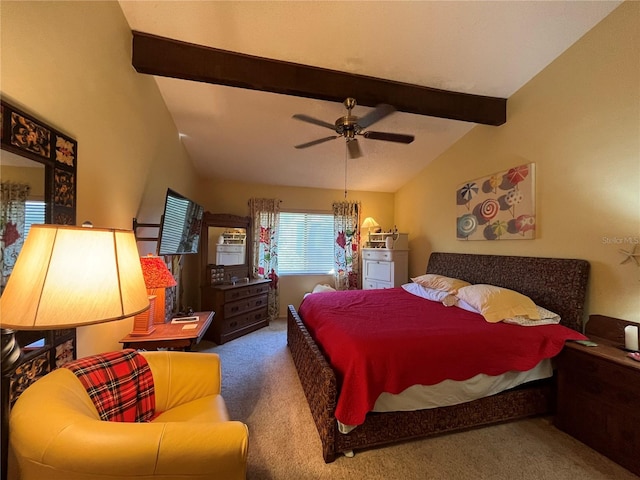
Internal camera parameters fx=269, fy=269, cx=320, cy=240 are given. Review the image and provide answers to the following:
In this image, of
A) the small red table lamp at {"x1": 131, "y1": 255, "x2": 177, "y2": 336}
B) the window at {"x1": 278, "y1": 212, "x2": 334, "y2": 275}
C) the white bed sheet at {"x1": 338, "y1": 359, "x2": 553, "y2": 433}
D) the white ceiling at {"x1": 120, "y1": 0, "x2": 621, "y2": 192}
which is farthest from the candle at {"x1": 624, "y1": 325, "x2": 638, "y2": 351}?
the window at {"x1": 278, "y1": 212, "x2": 334, "y2": 275}

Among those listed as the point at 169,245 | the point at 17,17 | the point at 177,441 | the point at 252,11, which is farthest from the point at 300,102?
the point at 177,441

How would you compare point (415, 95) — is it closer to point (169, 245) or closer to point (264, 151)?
point (264, 151)

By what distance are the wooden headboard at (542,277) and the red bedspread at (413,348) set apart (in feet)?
0.99

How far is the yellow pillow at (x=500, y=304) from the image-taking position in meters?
2.33

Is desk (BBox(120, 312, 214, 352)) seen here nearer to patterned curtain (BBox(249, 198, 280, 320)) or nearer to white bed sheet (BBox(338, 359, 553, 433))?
white bed sheet (BBox(338, 359, 553, 433))

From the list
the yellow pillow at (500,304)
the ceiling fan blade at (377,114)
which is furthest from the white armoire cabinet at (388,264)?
the ceiling fan blade at (377,114)

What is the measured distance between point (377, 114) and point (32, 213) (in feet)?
7.49

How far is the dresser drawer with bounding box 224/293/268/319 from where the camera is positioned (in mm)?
3826

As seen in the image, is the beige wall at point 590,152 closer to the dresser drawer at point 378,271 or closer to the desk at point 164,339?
the dresser drawer at point 378,271

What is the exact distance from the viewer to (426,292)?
3309mm

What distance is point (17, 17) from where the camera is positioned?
1.10 meters

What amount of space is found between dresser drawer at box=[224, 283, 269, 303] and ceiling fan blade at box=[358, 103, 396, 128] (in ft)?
9.27

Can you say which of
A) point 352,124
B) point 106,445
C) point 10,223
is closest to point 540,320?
point 352,124

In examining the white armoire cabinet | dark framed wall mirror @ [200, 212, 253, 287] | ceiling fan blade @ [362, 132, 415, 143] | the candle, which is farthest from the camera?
the white armoire cabinet
